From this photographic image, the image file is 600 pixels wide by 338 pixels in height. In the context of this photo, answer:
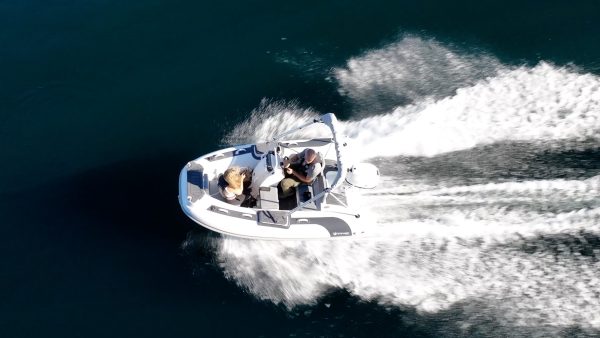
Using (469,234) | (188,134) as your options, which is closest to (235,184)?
(188,134)

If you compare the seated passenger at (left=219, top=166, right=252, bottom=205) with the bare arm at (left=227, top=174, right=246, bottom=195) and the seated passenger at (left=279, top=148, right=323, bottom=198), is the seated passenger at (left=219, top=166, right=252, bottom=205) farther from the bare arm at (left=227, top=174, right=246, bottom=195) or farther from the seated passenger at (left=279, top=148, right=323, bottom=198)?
the seated passenger at (left=279, top=148, right=323, bottom=198)

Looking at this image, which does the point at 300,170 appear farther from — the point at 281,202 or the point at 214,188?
the point at 214,188

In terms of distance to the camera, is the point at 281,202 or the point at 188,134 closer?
the point at 281,202

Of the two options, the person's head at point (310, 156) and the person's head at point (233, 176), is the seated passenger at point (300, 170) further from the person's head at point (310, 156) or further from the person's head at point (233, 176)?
the person's head at point (233, 176)

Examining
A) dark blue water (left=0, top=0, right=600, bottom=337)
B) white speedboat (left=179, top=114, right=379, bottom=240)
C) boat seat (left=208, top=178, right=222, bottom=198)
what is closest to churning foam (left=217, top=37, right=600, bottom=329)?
dark blue water (left=0, top=0, right=600, bottom=337)

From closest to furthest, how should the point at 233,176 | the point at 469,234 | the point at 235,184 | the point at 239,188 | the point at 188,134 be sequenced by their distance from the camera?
the point at 233,176 < the point at 235,184 < the point at 239,188 < the point at 469,234 < the point at 188,134

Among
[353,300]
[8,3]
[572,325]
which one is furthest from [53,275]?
[572,325]
